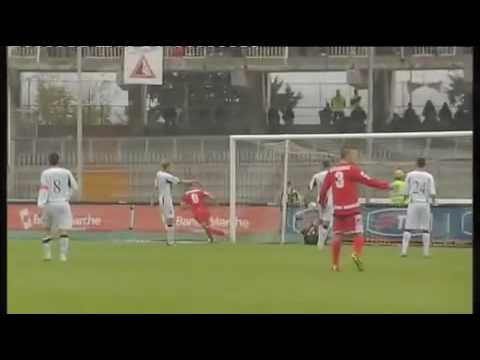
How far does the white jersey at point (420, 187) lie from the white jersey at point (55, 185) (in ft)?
18.4

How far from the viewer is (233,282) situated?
1212 centimetres

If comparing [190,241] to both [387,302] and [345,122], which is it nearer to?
[387,302]

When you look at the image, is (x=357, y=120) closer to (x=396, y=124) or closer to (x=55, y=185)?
(x=396, y=124)

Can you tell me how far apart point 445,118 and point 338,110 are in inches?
154

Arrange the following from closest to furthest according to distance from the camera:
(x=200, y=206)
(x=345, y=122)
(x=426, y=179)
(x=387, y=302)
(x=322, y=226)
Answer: (x=387, y=302), (x=426, y=179), (x=322, y=226), (x=200, y=206), (x=345, y=122)

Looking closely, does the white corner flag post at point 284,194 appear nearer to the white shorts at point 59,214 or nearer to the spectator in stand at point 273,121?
the white shorts at point 59,214

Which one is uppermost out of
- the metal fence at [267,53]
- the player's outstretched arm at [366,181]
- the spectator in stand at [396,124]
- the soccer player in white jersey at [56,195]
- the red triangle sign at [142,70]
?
the metal fence at [267,53]

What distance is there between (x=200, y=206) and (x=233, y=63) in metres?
18.4

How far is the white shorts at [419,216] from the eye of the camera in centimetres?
1616

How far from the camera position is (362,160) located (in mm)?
20859

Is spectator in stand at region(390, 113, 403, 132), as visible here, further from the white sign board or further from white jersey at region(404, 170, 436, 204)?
white jersey at region(404, 170, 436, 204)

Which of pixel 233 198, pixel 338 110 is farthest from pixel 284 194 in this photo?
pixel 338 110

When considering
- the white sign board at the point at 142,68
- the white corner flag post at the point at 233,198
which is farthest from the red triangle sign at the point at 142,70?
the white corner flag post at the point at 233,198

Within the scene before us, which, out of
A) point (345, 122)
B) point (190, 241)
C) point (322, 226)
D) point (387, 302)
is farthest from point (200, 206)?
point (345, 122)
